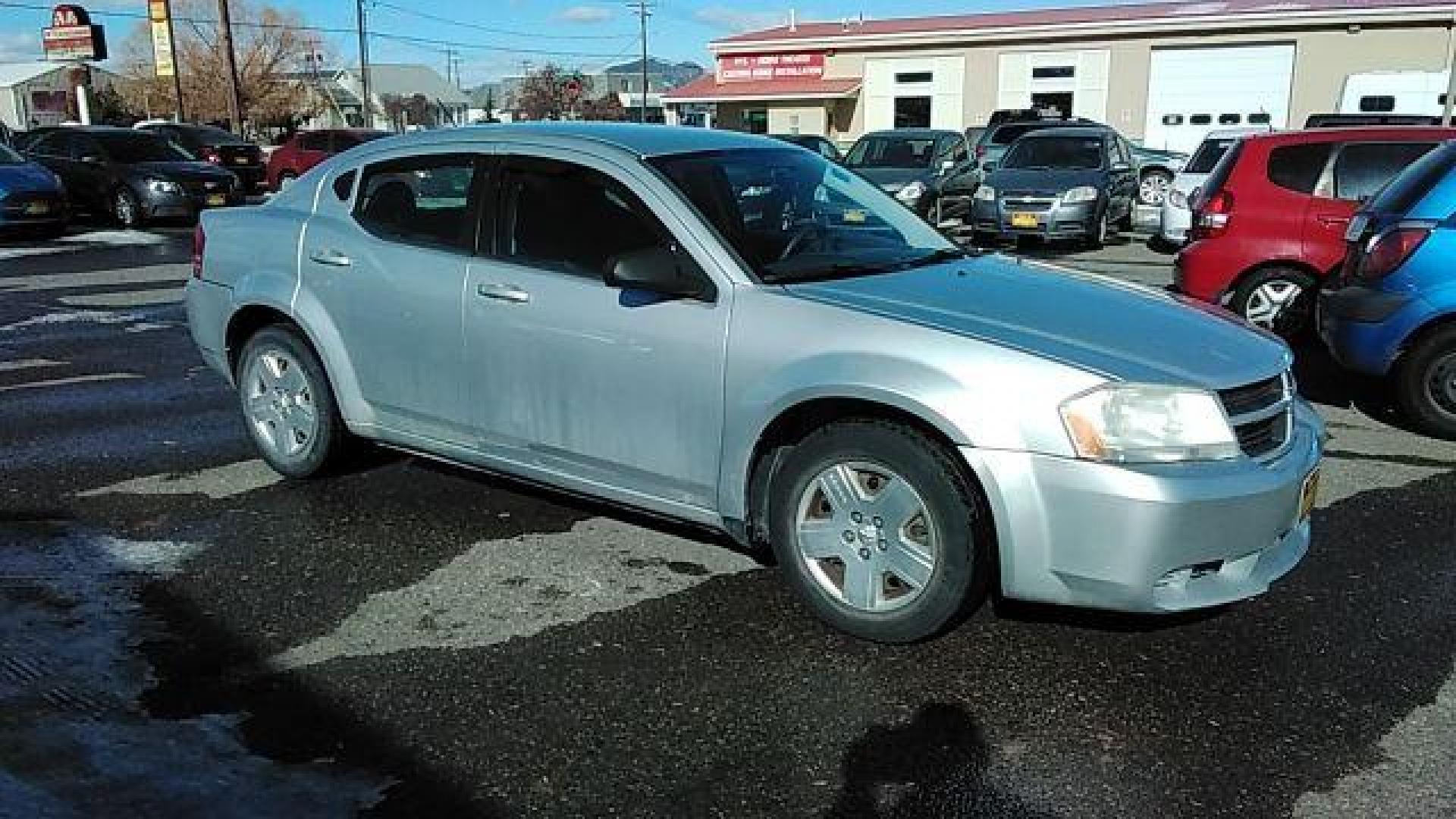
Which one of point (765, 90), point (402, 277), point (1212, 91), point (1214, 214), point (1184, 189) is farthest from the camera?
point (765, 90)

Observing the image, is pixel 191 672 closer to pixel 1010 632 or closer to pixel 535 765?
pixel 535 765

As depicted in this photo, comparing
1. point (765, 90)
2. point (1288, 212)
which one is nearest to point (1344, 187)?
point (1288, 212)

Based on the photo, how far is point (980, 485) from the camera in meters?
3.48

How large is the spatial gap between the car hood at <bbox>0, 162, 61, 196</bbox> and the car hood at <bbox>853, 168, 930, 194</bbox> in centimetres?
1196

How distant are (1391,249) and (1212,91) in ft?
105

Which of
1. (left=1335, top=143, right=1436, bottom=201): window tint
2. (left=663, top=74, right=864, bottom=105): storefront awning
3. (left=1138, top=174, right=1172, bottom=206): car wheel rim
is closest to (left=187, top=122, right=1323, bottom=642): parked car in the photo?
(left=1335, top=143, right=1436, bottom=201): window tint

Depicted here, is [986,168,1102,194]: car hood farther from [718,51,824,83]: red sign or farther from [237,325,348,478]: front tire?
[718,51,824,83]: red sign

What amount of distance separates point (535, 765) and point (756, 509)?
1227 mm

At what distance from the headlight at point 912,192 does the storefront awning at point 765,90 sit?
26475 mm

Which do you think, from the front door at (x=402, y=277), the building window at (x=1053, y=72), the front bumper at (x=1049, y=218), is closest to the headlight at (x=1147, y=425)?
the front door at (x=402, y=277)

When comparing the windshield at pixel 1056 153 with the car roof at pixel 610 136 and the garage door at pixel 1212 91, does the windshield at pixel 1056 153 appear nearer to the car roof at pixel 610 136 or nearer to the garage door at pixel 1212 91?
the car roof at pixel 610 136

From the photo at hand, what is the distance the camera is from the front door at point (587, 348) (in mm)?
3996

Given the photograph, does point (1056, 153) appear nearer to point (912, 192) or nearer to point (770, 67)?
point (912, 192)

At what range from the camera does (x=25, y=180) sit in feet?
56.7
